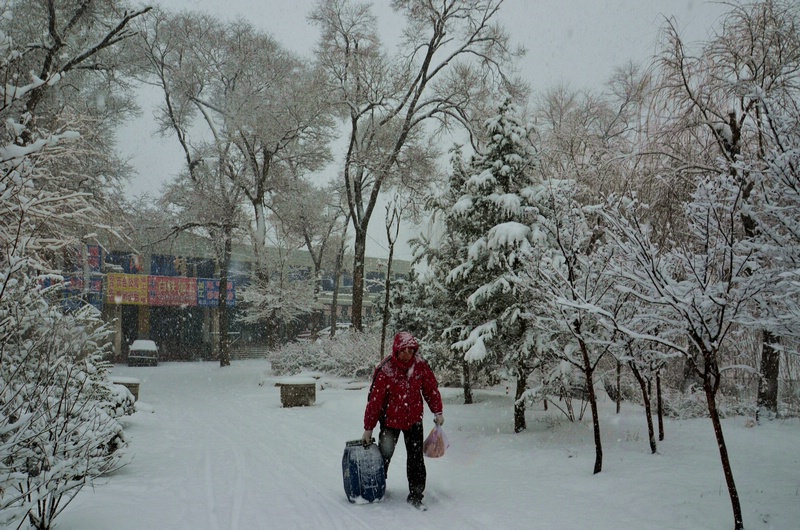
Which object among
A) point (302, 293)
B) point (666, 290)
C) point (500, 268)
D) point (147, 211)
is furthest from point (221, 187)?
point (666, 290)

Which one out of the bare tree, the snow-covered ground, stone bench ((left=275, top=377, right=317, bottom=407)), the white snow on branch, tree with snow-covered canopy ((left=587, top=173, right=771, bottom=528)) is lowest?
stone bench ((left=275, top=377, right=317, bottom=407))

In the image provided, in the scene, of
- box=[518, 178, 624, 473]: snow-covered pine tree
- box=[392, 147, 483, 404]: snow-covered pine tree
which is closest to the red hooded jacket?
box=[518, 178, 624, 473]: snow-covered pine tree

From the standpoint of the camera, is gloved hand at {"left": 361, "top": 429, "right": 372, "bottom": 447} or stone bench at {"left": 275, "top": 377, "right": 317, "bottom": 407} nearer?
gloved hand at {"left": 361, "top": 429, "right": 372, "bottom": 447}

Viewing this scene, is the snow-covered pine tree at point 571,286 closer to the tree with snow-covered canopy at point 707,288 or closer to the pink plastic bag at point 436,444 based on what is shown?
the tree with snow-covered canopy at point 707,288

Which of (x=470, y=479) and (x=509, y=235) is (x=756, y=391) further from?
(x=470, y=479)

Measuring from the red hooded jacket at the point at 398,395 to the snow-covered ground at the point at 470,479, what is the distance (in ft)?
2.72

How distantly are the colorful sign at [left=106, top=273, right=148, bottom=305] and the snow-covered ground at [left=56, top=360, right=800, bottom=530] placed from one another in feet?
80.2

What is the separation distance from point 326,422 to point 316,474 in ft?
15.2

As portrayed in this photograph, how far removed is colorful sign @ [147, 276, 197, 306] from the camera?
→ 33406 mm

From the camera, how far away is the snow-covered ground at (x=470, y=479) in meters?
4.63

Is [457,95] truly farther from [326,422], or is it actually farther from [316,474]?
[316,474]

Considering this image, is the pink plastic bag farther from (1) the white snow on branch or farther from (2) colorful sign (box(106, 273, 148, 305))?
(2) colorful sign (box(106, 273, 148, 305))

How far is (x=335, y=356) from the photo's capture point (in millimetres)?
19969

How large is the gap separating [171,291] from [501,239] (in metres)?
31.1
